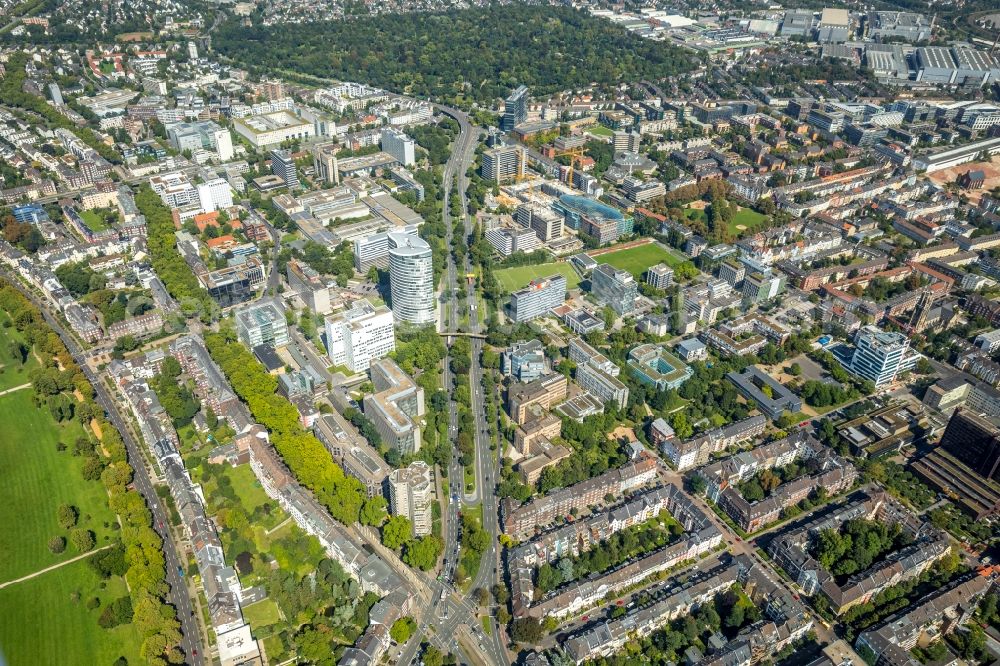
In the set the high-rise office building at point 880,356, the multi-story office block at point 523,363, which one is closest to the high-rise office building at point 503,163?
the multi-story office block at point 523,363

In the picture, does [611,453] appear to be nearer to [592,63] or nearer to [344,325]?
[344,325]

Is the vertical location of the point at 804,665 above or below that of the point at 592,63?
below

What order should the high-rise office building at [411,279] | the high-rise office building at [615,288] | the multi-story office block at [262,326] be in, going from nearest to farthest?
the multi-story office block at [262,326] < the high-rise office building at [411,279] < the high-rise office building at [615,288]

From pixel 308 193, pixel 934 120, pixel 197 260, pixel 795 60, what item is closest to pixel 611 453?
pixel 197 260

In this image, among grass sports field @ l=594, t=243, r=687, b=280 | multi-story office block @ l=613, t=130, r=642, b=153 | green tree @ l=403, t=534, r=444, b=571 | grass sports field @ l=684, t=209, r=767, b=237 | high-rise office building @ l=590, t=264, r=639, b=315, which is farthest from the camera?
multi-story office block @ l=613, t=130, r=642, b=153

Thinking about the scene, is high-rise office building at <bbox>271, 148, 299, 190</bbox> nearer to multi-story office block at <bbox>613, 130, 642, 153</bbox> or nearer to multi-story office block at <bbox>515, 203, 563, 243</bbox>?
multi-story office block at <bbox>515, 203, 563, 243</bbox>

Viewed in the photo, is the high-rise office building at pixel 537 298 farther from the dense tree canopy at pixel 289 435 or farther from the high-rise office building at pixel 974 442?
the high-rise office building at pixel 974 442

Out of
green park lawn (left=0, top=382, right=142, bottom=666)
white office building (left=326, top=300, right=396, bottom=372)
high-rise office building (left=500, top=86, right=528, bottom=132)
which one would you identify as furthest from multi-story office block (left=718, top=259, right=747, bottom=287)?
green park lawn (left=0, top=382, right=142, bottom=666)
